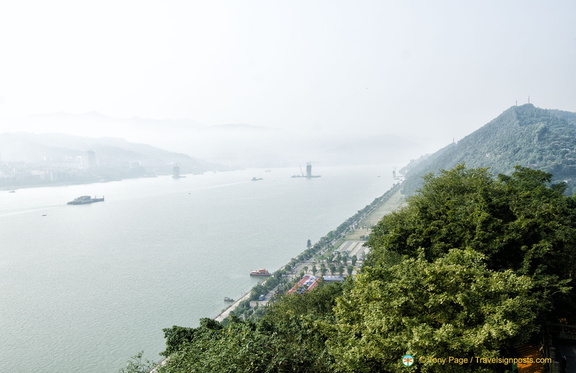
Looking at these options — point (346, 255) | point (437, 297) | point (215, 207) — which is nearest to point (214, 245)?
point (346, 255)

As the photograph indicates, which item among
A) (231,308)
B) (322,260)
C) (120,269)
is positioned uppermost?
(120,269)

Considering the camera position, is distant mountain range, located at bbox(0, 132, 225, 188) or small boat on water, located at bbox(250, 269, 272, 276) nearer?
small boat on water, located at bbox(250, 269, 272, 276)

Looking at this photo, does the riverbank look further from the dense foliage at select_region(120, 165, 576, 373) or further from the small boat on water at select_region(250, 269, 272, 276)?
the dense foliage at select_region(120, 165, 576, 373)

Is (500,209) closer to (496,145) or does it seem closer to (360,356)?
(360,356)

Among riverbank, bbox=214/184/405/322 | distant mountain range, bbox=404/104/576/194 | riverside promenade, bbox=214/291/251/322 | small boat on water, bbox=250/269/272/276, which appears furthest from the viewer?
distant mountain range, bbox=404/104/576/194

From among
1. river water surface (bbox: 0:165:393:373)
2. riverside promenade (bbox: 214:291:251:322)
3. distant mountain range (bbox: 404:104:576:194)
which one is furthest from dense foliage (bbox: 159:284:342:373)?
distant mountain range (bbox: 404:104:576:194)

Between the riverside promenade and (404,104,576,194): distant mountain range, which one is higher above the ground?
(404,104,576,194): distant mountain range
